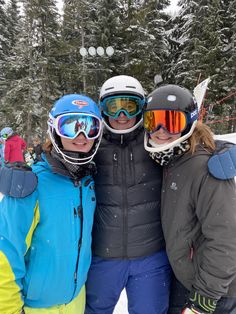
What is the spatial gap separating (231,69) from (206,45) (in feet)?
7.71

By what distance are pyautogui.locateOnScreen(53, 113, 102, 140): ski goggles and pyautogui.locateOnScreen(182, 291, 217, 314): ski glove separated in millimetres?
1145

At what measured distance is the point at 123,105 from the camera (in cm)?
238

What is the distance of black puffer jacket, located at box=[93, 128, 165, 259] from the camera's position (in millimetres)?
2217

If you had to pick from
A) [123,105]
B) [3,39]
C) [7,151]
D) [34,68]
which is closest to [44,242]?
[123,105]

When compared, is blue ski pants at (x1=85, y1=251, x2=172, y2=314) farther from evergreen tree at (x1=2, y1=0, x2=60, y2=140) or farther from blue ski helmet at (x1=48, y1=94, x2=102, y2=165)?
evergreen tree at (x1=2, y1=0, x2=60, y2=140)

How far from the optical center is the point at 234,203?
1.86 metres

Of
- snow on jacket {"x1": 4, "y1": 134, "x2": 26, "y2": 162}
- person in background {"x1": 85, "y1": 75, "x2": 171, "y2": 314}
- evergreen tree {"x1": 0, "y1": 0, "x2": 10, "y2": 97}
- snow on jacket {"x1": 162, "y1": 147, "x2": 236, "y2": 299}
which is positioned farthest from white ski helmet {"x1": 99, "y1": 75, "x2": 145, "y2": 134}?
evergreen tree {"x1": 0, "y1": 0, "x2": 10, "y2": 97}

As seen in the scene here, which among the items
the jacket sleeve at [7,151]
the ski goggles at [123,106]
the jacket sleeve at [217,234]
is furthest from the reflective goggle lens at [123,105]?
the jacket sleeve at [7,151]

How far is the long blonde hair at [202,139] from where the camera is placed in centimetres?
204

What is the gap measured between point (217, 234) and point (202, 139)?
59 centimetres

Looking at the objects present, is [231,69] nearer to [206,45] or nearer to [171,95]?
[206,45]

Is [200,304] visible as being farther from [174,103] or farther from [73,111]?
[73,111]

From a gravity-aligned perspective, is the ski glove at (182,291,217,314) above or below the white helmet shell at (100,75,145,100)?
below

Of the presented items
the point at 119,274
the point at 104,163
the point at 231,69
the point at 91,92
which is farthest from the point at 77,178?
the point at 91,92
